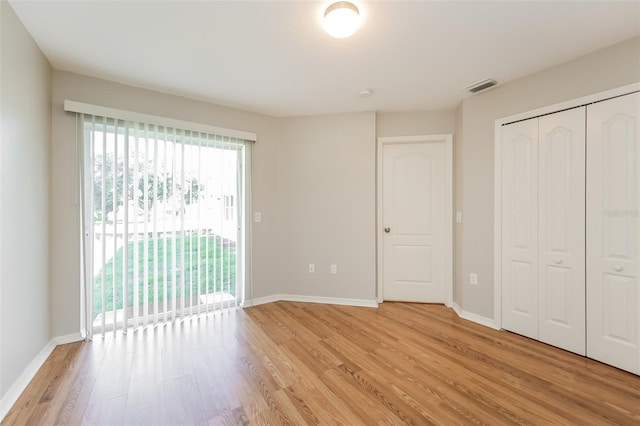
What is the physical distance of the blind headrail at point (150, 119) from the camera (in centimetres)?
238

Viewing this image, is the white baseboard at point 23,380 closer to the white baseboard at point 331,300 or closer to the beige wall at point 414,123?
the white baseboard at point 331,300

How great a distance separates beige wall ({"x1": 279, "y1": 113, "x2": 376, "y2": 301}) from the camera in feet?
11.3

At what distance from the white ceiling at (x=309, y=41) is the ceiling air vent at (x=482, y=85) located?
2.7 inches

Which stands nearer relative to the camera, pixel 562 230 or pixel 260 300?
pixel 562 230

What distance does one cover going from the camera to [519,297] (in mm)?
2639

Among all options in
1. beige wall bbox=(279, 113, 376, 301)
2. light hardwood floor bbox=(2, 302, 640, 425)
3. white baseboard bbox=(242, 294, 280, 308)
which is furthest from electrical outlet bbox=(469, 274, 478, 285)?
white baseboard bbox=(242, 294, 280, 308)

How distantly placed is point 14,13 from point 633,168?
14.5ft

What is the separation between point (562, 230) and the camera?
92.7 inches

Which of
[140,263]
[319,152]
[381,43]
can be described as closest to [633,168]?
[381,43]

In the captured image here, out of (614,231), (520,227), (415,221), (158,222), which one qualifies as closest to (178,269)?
(158,222)

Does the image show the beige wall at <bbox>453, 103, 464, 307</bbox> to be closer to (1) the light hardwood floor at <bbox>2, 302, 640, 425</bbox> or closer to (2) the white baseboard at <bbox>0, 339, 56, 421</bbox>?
(1) the light hardwood floor at <bbox>2, 302, 640, 425</bbox>

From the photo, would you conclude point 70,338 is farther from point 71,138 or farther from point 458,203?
point 458,203

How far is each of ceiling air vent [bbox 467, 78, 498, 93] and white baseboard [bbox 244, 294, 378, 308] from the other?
8.77 ft

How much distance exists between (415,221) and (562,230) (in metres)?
1.49
